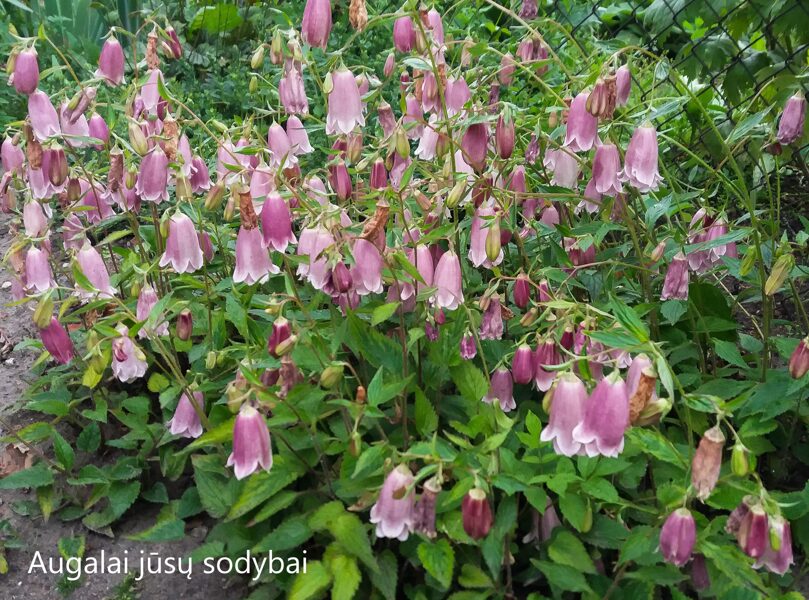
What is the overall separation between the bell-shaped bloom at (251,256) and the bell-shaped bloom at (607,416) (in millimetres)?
977

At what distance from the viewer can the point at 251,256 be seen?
2.27 m

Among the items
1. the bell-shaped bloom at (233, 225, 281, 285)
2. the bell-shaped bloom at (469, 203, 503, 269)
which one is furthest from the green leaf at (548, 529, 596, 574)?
the bell-shaped bloom at (233, 225, 281, 285)

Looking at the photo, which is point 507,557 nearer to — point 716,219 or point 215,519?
point 215,519

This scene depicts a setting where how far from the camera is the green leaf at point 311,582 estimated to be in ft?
6.70

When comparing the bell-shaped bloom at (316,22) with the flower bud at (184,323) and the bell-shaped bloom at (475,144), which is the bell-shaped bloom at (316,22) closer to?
the bell-shaped bloom at (475,144)

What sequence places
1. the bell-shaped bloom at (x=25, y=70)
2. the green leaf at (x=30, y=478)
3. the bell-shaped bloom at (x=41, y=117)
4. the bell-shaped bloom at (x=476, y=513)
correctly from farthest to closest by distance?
the green leaf at (x=30, y=478)
the bell-shaped bloom at (x=41, y=117)
the bell-shaped bloom at (x=25, y=70)
the bell-shaped bloom at (x=476, y=513)

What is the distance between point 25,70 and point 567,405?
179 cm

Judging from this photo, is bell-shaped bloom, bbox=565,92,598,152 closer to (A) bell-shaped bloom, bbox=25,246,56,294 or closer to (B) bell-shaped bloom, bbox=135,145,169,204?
(B) bell-shaped bloom, bbox=135,145,169,204

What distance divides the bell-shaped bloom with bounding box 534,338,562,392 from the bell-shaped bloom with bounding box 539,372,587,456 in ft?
0.83

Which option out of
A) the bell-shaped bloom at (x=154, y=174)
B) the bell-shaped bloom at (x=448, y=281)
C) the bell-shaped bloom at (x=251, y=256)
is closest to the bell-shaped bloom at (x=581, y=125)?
the bell-shaped bloom at (x=448, y=281)

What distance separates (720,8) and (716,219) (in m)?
1.51

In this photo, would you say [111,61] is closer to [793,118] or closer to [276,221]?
[276,221]

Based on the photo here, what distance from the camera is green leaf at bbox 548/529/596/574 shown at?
203 cm

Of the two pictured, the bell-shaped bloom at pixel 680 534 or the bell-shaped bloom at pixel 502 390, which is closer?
the bell-shaped bloom at pixel 680 534
